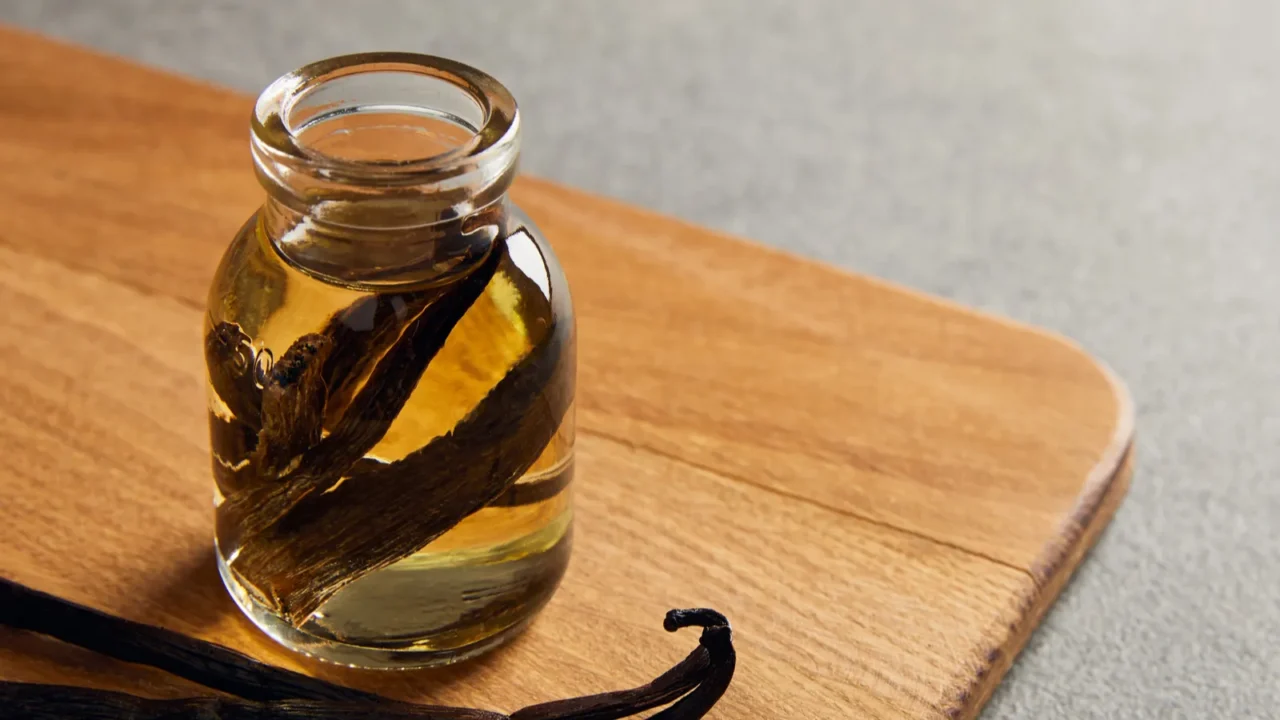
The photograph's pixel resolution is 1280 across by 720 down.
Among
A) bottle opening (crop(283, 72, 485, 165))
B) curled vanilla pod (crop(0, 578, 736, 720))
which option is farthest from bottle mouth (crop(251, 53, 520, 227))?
curled vanilla pod (crop(0, 578, 736, 720))

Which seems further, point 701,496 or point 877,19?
point 877,19

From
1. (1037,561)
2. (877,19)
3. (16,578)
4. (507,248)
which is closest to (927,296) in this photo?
(1037,561)

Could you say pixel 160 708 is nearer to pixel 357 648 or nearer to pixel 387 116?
pixel 357 648

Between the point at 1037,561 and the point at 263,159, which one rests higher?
the point at 263,159

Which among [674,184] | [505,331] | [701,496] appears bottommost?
[674,184]

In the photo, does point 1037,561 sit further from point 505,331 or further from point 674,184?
point 674,184

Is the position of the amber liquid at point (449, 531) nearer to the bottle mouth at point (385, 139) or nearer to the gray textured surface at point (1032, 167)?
the bottle mouth at point (385, 139)

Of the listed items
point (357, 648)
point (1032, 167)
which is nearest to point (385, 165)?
point (357, 648)

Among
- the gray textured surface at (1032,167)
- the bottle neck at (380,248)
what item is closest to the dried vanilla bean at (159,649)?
the bottle neck at (380,248)
